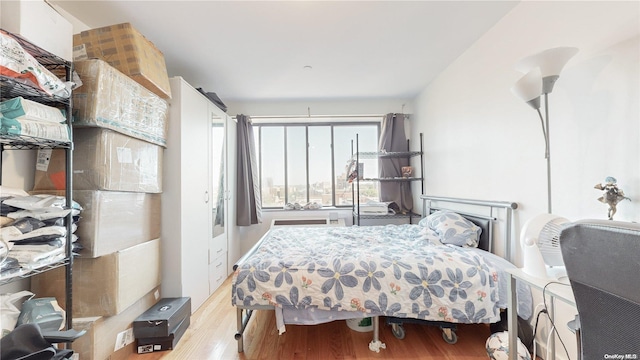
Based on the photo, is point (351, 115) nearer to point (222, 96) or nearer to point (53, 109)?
point (222, 96)

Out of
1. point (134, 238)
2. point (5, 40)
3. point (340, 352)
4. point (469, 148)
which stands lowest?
point (340, 352)

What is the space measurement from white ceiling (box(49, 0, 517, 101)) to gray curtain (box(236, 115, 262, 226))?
28.1 inches

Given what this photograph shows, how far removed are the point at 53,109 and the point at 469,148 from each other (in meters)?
3.08

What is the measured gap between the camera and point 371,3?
1634mm

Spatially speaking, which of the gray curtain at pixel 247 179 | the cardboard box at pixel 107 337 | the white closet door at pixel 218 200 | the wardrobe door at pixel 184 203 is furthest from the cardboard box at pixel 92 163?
the gray curtain at pixel 247 179

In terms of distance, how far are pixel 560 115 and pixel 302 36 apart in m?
1.93

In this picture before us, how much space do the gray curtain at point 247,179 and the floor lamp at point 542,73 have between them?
10.2 ft

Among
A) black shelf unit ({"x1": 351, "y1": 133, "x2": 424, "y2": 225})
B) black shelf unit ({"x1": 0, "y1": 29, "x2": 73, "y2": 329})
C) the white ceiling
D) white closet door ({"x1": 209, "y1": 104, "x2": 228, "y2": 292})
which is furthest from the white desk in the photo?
white closet door ({"x1": 209, "y1": 104, "x2": 228, "y2": 292})

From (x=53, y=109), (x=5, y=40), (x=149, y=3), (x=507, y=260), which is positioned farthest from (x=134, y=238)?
(x=507, y=260)

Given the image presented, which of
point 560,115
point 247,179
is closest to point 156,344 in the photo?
point 247,179

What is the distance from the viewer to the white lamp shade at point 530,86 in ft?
4.35

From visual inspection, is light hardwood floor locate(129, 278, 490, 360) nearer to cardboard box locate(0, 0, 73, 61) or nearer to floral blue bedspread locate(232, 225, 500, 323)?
floral blue bedspread locate(232, 225, 500, 323)

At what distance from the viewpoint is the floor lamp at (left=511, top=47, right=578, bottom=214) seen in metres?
1.20

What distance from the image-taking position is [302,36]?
1.99 m
